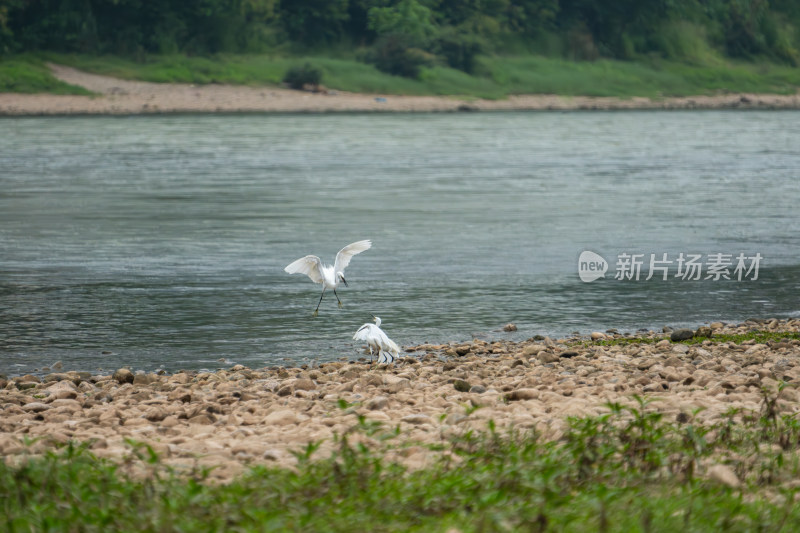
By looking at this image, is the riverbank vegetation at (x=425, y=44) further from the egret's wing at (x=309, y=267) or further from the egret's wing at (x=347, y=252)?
the egret's wing at (x=347, y=252)

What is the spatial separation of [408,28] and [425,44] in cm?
165

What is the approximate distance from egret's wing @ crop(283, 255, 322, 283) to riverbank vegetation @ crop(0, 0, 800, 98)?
58706 millimetres

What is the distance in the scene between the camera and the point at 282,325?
13.3 metres

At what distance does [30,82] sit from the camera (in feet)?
221

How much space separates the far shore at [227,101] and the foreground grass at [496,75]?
50.0 inches

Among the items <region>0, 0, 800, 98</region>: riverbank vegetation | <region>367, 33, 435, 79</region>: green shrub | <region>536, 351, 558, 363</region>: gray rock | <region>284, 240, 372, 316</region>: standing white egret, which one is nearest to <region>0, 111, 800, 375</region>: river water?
<region>284, 240, 372, 316</region>: standing white egret

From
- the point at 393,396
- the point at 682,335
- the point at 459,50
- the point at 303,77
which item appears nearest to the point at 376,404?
the point at 393,396

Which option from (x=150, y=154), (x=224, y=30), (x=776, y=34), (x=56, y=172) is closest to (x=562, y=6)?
(x=776, y=34)

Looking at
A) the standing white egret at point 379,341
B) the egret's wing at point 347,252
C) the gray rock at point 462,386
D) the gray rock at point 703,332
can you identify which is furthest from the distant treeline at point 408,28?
the gray rock at point 462,386

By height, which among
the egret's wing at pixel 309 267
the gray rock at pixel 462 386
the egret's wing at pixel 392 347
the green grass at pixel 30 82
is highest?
the green grass at pixel 30 82

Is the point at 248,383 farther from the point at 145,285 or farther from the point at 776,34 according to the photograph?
the point at 776,34

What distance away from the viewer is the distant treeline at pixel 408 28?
76.6 metres

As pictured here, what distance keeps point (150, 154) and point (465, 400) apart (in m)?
31.4

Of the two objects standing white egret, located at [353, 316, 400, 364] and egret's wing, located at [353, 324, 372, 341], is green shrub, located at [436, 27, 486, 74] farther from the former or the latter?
egret's wing, located at [353, 324, 372, 341]
